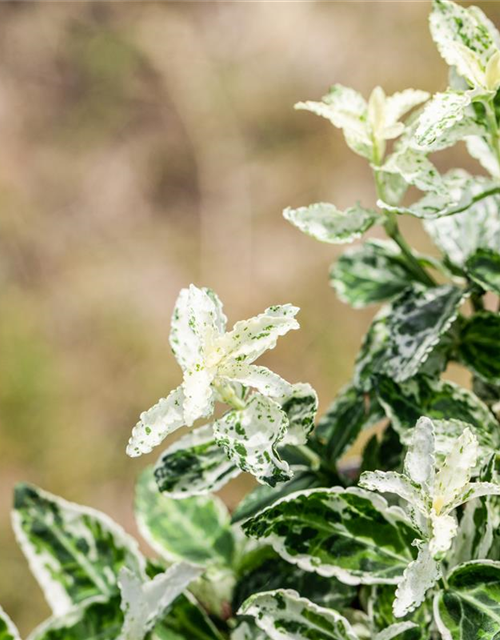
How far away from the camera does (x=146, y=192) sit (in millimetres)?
2445

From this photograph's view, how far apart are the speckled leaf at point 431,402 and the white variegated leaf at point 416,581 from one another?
151 mm

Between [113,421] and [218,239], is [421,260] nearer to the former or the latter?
[113,421]

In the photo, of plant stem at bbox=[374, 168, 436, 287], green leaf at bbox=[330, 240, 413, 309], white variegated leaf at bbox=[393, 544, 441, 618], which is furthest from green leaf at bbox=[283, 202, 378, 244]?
white variegated leaf at bbox=[393, 544, 441, 618]

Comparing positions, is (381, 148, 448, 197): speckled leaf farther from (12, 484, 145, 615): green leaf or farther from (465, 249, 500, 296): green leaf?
(12, 484, 145, 615): green leaf

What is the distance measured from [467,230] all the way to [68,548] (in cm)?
42

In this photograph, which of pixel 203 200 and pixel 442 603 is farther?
pixel 203 200

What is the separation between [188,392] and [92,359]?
1.69 metres

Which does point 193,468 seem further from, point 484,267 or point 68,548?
point 484,267

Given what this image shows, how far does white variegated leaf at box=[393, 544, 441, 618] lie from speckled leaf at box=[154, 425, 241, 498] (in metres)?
0.17

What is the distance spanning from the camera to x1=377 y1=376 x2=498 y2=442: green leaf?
68cm

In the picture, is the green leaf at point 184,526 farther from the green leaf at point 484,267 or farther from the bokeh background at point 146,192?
the bokeh background at point 146,192

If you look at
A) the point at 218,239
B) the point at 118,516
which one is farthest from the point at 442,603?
the point at 218,239

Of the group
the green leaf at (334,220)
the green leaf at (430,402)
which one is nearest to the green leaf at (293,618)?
the green leaf at (430,402)

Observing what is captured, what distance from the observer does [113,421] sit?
2.11m
